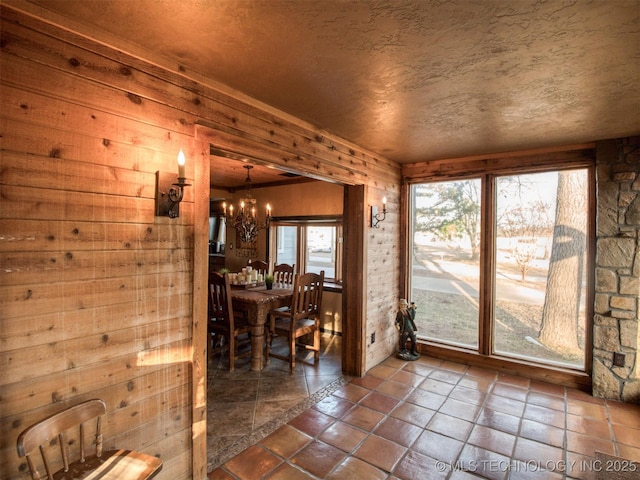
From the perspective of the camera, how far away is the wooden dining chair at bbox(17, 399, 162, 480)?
1.22 m

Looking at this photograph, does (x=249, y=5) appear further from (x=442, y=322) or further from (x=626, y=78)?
(x=442, y=322)

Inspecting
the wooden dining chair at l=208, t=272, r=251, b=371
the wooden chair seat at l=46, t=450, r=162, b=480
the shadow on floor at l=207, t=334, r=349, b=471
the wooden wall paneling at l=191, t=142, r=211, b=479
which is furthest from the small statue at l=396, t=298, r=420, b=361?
the wooden chair seat at l=46, t=450, r=162, b=480

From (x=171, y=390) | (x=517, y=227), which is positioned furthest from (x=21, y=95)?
(x=517, y=227)

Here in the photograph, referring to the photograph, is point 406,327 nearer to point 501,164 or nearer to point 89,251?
point 501,164

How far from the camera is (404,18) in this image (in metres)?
1.36

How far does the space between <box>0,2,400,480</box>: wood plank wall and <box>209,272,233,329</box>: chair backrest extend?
1.64 metres

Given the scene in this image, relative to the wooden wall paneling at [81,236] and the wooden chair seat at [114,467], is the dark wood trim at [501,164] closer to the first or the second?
the wooden wall paneling at [81,236]

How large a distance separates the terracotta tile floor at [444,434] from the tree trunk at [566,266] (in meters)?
0.54

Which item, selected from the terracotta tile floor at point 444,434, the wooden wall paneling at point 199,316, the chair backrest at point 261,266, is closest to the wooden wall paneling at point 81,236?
the wooden wall paneling at point 199,316

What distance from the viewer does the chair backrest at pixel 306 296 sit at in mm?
3576

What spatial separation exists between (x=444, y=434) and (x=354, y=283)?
5.14 feet

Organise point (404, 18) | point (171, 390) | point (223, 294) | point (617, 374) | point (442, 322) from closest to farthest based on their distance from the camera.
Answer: point (404, 18), point (171, 390), point (617, 374), point (223, 294), point (442, 322)

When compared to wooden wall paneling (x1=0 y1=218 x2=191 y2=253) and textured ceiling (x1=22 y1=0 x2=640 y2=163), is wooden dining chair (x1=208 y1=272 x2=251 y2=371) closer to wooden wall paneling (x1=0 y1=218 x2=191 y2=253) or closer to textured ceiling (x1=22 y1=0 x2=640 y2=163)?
wooden wall paneling (x1=0 y1=218 x2=191 y2=253)

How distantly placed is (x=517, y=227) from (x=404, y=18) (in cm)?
304
